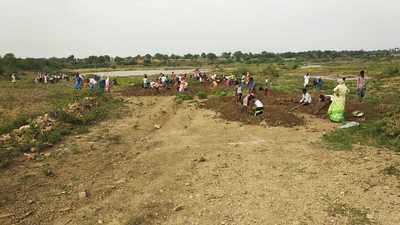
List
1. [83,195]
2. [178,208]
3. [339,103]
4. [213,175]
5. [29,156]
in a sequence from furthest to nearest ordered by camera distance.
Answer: [339,103]
[29,156]
[213,175]
[83,195]
[178,208]

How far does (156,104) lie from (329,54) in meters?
110

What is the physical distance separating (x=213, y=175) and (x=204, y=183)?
0.50 m

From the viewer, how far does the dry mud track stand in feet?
20.8

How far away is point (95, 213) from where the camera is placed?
6.49m

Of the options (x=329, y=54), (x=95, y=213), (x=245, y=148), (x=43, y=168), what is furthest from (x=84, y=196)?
(x=329, y=54)

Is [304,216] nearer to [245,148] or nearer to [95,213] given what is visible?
[95,213]

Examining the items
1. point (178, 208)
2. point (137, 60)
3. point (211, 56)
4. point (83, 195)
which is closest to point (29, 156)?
point (83, 195)

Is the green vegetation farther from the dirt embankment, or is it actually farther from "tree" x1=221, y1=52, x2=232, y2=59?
"tree" x1=221, y1=52, x2=232, y2=59

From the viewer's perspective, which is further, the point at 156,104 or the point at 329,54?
the point at 329,54

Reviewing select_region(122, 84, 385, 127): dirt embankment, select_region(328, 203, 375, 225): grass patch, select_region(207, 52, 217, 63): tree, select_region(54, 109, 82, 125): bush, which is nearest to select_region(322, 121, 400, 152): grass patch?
select_region(122, 84, 385, 127): dirt embankment

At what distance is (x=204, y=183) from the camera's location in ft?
25.6

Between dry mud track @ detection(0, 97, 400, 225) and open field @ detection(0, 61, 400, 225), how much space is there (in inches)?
0.8

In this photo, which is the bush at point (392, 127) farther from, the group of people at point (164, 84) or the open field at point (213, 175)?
the group of people at point (164, 84)

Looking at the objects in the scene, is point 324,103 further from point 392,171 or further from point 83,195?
point 83,195
